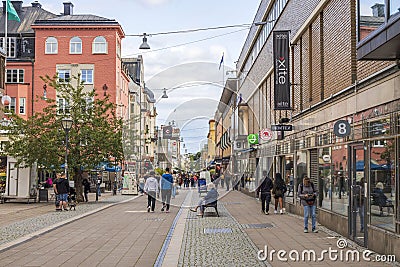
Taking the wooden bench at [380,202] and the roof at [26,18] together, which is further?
the roof at [26,18]

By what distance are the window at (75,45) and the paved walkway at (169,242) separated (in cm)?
4580

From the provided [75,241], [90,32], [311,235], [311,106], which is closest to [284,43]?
[311,106]

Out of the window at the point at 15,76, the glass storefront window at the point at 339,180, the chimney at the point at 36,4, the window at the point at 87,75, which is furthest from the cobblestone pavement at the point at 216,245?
the chimney at the point at 36,4

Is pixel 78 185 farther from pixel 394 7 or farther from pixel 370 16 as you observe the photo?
pixel 394 7

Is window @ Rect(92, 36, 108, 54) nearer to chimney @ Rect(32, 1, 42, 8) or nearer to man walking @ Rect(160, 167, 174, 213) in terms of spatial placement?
chimney @ Rect(32, 1, 42, 8)

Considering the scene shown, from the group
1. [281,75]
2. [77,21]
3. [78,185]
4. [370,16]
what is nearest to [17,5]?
[77,21]

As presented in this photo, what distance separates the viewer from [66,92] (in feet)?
115

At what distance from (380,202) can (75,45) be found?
5751cm

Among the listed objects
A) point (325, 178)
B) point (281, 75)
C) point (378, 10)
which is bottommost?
point (325, 178)

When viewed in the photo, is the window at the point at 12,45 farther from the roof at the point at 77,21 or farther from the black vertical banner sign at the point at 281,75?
the black vertical banner sign at the point at 281,75

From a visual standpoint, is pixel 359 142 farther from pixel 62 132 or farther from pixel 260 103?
pixel 260 103

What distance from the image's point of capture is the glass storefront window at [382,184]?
12586 mm

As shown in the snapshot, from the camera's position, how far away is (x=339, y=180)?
17.7 meters

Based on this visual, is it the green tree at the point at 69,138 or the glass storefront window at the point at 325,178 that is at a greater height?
the green tree at the point at 69,138
